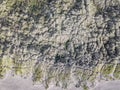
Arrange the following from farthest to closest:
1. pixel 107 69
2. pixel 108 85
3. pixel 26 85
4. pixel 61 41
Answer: pixel 61 41
pixel 107 69
pixel 26 85
pixel 108 85

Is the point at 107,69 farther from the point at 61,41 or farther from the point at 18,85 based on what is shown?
the point at 18,85

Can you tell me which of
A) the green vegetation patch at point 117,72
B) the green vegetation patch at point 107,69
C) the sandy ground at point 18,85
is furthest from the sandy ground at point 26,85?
the green vegetation patch at point 107,69

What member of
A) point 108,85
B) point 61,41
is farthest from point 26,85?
point 108,85

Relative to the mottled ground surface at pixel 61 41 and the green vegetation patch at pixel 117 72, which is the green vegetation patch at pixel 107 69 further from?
the green vegetation patch at pixel 117 72

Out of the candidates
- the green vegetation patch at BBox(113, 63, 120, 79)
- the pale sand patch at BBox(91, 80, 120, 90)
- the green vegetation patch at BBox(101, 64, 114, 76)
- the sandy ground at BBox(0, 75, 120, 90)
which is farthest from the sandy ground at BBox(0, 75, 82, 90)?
the green vegetation patch at BBox(113, 63, 120, 79)

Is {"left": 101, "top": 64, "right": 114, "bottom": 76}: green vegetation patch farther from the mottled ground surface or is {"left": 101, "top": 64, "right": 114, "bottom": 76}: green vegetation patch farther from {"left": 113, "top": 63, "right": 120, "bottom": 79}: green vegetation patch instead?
{"left": 113, "top": 63, "right": 120, "bottom": 79}: green vegetation patch

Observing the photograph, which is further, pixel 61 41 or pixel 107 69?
pixel 61 41

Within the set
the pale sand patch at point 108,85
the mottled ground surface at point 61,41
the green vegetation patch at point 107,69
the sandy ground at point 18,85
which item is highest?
the mottled ground surface at point 61,41

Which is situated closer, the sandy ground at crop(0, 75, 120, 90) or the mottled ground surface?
the sandy ground at crop(0, 75, 120, 90)

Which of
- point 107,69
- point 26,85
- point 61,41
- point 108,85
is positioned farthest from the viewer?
point 61,41

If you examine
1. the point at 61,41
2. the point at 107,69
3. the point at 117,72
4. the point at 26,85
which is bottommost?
the point at 26,85

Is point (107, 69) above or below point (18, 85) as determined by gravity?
above
